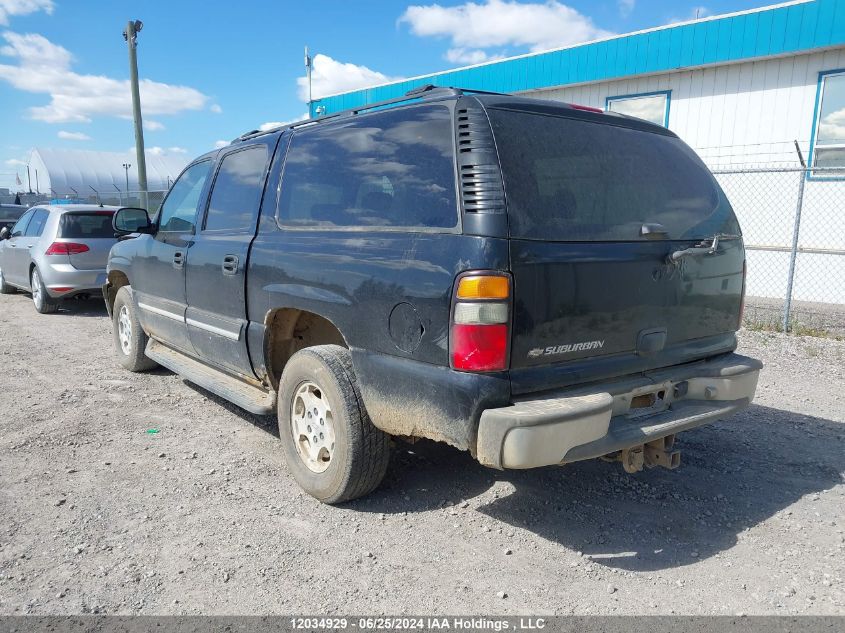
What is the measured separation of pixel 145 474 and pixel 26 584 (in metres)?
1.18

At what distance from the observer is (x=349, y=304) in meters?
3.19

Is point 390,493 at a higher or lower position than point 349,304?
lower

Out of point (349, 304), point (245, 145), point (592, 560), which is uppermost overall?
point (245, 145)

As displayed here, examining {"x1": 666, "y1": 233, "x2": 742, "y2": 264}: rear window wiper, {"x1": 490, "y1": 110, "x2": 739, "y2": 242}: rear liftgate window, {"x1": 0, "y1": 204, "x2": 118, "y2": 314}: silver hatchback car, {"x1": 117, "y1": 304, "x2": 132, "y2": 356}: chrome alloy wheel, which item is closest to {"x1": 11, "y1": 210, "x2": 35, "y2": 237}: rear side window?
{"x1": 0, "y1": 204, "x2": 118, "y2": 314}: silver hatchback car

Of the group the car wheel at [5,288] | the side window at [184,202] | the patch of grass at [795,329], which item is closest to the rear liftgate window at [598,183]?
the side window at [184,202]

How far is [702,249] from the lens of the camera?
3.29m

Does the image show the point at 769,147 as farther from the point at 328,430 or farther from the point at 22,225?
the point at 22,225

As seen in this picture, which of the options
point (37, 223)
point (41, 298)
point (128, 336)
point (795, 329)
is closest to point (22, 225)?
point (37, 223)

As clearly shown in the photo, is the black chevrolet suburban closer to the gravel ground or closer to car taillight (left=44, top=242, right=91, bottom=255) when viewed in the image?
the gravel ground

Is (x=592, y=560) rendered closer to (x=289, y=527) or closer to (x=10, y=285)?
(x=289, y=527)

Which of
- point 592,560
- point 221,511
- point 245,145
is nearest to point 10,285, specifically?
point 245,145

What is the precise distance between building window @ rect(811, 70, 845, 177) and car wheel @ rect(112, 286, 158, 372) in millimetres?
10055

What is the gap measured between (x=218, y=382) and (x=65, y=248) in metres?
6.23

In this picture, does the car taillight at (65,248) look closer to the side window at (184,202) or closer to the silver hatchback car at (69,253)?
the silver hatchback car at (69,253)
